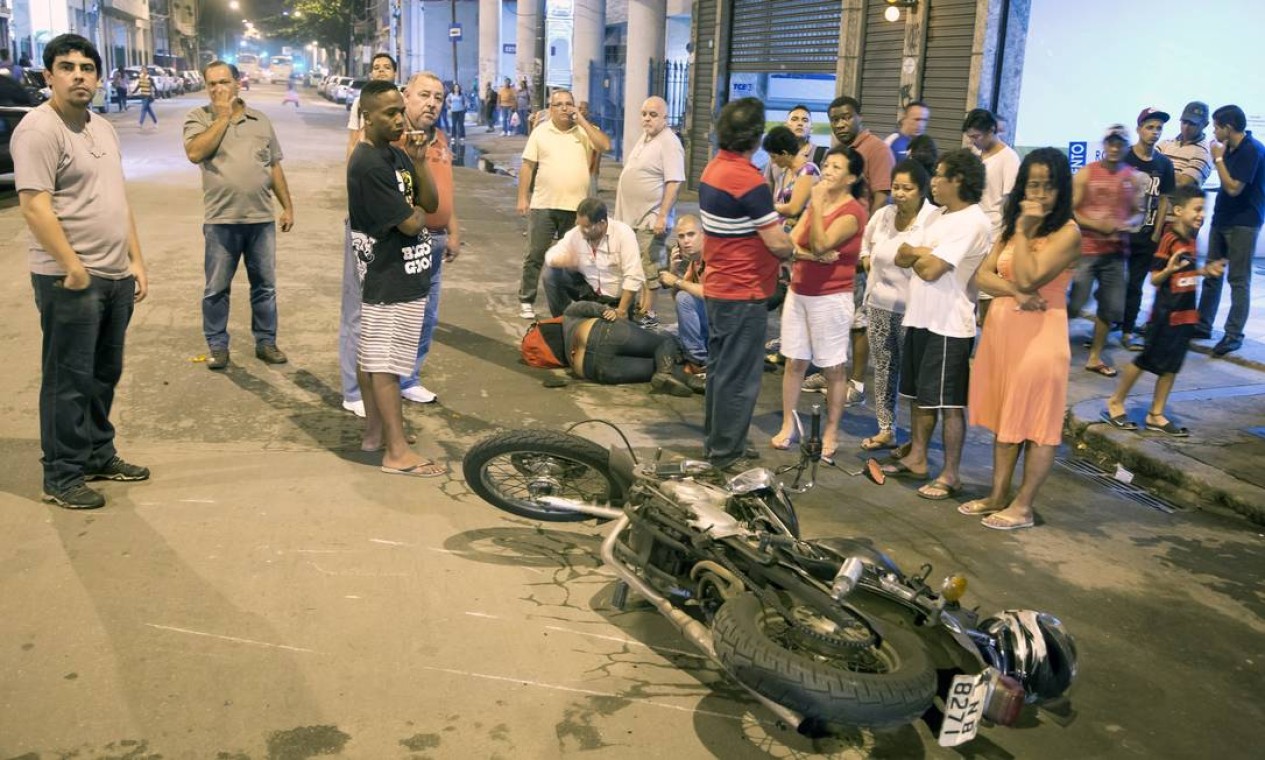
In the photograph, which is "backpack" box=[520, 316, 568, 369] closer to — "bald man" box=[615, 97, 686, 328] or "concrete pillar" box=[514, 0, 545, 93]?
"bald man" box=[615, 97, 686, 328]

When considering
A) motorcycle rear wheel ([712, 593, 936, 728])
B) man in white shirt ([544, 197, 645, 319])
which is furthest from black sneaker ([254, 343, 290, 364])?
motorcycle rear wheel ([712, 593, 936, 728])

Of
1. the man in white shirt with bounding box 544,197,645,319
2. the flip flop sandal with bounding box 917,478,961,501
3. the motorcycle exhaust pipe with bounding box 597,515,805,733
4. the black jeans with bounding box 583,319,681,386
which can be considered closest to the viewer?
the motorcycle exhaust pipe with bounding box 597,515,805,733

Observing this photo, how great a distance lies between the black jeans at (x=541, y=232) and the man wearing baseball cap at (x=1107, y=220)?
159 inches

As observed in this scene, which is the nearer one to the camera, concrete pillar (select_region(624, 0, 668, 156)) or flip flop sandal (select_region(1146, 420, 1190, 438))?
flip flop sandal (select_region(1146, 420, 1190, 438))

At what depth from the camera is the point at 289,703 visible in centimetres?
370

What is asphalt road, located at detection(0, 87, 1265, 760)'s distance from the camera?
3.64m

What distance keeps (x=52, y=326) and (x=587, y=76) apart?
24.7 meters

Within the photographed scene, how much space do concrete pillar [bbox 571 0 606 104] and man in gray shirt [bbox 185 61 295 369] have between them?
70.1 feet

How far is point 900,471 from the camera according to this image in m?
6.24

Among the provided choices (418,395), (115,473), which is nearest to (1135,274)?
(418,395)

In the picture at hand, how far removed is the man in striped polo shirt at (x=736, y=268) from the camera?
5.52m

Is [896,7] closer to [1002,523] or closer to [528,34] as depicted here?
[1002,523]

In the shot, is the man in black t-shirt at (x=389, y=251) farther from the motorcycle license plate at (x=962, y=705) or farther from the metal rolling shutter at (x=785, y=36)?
the metal rolling shutter at (x=785, y=36)

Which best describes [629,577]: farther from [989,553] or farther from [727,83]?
[727,83]
